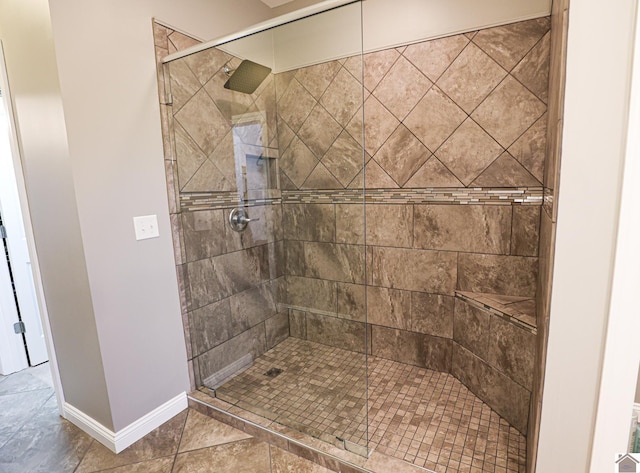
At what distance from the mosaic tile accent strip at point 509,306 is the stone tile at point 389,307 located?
389 mm

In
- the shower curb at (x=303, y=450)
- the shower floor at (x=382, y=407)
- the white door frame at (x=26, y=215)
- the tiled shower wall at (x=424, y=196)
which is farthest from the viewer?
the tiled shower wall at (x=424, y=196)

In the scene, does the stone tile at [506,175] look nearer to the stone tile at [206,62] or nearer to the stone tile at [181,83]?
the stone tile at [206,62]

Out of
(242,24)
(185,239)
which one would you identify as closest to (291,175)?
(185,239)

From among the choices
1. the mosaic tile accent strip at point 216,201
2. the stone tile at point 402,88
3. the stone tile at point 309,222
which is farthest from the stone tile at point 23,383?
the stone tile at point 402,88

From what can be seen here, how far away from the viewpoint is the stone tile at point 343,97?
1.94 m

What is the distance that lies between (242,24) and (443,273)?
7.34 feet

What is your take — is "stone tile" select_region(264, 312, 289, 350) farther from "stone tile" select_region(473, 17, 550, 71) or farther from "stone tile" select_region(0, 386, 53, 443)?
"stone tile" select_region(473, 17, 550, 71)

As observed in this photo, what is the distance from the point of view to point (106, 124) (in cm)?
158

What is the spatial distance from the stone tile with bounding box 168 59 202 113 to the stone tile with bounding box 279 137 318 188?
66cm

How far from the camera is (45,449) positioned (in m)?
1.72

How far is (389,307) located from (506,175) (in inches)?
46.5

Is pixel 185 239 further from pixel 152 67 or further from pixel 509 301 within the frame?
pixel 509 301

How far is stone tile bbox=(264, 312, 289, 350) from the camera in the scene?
93.5 inches

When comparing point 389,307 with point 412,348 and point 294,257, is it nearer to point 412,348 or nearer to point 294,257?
point 412,348
